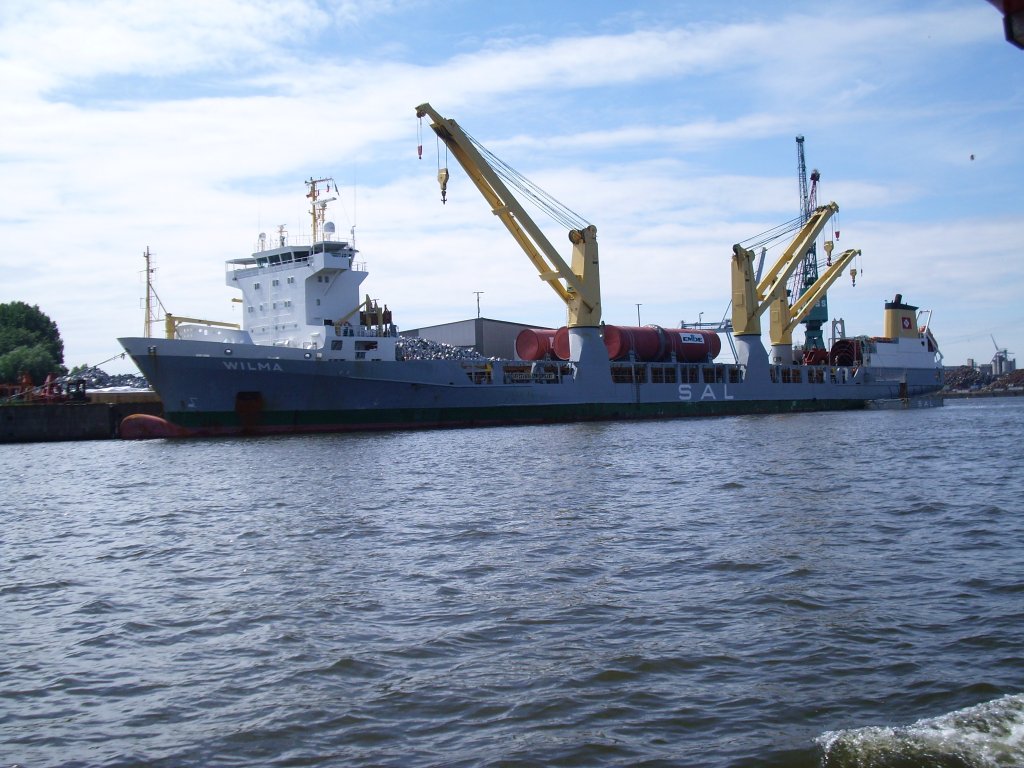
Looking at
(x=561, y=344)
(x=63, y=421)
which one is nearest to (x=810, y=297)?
(x=561, y=344)

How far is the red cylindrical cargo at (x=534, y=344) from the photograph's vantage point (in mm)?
43562

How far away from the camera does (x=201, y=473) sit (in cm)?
2028

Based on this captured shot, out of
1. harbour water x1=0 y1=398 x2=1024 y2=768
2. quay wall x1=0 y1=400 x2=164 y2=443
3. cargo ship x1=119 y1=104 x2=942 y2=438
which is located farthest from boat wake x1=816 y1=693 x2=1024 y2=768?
quay wall x1=0 y1=400 x2=164 y2=443

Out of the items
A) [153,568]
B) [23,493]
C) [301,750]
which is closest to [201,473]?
[23,493]

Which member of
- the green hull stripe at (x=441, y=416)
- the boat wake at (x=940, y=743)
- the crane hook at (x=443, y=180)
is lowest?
the boat wake at (x=940, y=743)

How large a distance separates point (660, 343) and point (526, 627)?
41487mm

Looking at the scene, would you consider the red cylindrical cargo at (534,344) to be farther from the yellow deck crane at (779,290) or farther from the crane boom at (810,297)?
the crane boom at (810,297)

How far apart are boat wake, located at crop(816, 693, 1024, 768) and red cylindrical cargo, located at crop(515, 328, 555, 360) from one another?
38.5 meters

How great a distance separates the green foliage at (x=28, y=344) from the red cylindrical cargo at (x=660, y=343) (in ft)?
127

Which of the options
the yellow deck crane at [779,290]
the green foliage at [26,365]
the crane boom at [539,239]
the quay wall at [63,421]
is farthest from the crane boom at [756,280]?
the green foliage at [26,365]

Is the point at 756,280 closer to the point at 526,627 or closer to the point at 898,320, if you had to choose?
the point at 898,320

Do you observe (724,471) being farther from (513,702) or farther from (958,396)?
(958,396)

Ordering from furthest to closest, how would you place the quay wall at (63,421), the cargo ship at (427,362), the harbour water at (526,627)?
1. the quay wall at (63,421)
2. the cargo ship at (427,362)
3. the harbour water at (526,627)

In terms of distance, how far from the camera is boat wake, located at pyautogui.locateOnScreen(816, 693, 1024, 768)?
4559 millimetres
